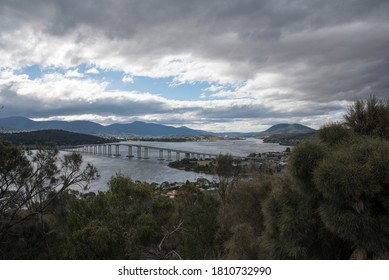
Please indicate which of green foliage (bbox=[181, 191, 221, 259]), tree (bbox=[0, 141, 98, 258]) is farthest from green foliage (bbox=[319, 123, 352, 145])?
green foliage (bbox=[181, 191, 221, 259])

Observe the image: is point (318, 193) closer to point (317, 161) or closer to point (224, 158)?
point (317, 161)

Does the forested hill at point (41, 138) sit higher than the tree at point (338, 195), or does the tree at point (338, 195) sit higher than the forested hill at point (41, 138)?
the forested hill at point (41, 138)

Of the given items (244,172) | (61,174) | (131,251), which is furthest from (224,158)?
(131,251)

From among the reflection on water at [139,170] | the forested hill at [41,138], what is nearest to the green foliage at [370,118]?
the forested hill at [41,138]

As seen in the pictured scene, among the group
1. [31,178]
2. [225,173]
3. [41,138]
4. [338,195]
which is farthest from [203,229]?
[41,138]

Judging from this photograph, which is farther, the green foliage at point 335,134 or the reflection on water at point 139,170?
the reflection on water at point 139,170

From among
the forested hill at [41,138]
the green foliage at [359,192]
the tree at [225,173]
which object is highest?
the forested hill at [41,138]

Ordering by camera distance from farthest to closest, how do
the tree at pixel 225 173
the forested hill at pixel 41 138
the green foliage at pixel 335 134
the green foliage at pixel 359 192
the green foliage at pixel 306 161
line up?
the tree at pixel 225 173 < the forested hill at pixel 41 138 < the green foliage at pixel 335 134 < the green foliage at pixel 306 161 < the green foliage at pixel 359 192

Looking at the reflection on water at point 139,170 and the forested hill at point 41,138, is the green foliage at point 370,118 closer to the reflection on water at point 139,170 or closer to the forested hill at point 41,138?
the forested hill at point 41,138

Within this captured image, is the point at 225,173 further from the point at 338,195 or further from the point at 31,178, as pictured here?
the point at 338,195
